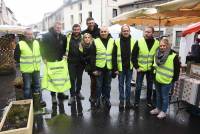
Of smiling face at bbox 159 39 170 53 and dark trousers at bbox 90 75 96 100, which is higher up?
smiling face at bbox 159 39 170 53

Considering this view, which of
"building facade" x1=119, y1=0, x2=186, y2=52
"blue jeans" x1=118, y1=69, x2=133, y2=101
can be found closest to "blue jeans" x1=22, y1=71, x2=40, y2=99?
"blue jeans" x1=118, y1=69, x2=133, y2=101

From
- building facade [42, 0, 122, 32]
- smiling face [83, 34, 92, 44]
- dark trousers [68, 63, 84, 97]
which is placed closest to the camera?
smiling face [83, 34, 92, 44]

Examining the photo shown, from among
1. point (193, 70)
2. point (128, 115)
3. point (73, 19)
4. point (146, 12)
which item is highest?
point (73, 19)

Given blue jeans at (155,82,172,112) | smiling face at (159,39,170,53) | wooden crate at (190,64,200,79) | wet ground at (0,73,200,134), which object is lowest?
wet ground at (0,73,200,134)

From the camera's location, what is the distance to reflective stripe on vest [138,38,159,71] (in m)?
5.79

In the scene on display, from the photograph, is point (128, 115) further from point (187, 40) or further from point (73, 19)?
point (73, 19)

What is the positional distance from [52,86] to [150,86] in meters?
2.52

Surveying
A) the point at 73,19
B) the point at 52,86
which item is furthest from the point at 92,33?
the point at 73,19

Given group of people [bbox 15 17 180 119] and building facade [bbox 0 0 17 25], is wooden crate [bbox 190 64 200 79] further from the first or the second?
building facade [bbox 0 0 17 25]

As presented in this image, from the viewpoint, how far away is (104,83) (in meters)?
6.41

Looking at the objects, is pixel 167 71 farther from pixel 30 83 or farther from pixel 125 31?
pixel 30 83

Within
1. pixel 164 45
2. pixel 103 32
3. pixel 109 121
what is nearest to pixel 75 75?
pixel 103 32

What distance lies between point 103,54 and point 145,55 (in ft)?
3.29

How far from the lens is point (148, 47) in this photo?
5824mm
